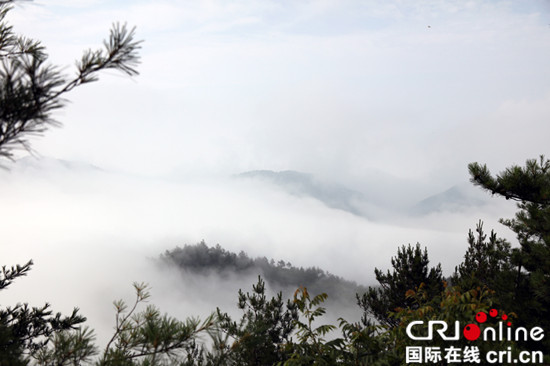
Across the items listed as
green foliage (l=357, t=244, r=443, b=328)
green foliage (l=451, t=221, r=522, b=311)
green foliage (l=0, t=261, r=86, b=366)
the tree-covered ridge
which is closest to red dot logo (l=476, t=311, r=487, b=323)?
green foliage (l=0, t=261, r=86, b=366)

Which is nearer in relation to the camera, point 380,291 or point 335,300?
point 380,291

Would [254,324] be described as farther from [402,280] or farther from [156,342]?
[402,280]

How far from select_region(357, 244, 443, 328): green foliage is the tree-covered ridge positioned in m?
44.1

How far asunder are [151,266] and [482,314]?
225ft

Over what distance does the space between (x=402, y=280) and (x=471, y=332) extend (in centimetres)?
1029

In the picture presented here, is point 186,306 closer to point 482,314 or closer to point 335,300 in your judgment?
point 335,300

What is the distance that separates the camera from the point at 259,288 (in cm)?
1298

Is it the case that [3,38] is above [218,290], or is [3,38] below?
below

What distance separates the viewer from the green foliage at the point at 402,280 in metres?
13.7

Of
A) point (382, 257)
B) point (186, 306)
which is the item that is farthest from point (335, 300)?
point (382, 257)

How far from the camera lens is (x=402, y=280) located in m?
13.9

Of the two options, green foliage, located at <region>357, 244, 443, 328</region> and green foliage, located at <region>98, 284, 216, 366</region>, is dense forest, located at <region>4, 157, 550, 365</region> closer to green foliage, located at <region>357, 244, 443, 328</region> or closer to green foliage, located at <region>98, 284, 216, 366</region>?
green foliage, located at <region>98, 284, 216, 366</region>

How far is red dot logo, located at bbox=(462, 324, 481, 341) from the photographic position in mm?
3976

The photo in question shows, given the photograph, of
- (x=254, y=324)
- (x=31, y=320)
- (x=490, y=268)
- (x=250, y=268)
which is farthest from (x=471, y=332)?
(x=250, y=268)
